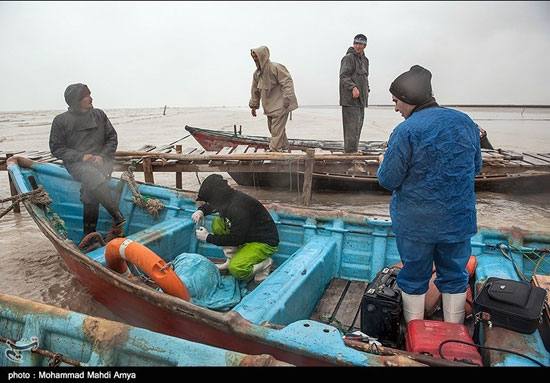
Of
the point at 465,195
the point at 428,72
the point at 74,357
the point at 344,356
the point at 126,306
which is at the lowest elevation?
the point at 126,306

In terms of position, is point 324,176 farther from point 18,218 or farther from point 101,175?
point 18,218

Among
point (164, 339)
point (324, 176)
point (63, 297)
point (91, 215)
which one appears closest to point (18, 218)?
point (91, 215)

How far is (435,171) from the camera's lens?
7.95 ft

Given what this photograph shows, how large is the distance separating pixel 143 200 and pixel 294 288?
2978 mm

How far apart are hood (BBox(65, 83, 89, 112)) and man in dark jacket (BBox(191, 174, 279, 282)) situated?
2.31 metres

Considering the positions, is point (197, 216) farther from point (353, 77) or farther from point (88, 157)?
point (353, 77)

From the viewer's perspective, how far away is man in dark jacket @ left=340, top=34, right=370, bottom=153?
7.04 m

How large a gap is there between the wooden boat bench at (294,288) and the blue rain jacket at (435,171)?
3.46 feet

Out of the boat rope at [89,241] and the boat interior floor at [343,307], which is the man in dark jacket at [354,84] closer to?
the boat interior floor at [343,307]

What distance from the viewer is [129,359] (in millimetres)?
2137

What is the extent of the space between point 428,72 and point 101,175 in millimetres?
4242

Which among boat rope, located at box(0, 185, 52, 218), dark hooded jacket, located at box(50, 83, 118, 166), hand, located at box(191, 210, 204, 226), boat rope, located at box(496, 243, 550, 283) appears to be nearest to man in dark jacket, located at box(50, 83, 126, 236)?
dark hooded jacket, located at box(50, 83, 118, 166)

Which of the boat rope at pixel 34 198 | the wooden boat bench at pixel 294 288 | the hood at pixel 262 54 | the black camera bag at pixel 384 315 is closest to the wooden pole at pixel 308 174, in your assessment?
the hood at pixel 262 54

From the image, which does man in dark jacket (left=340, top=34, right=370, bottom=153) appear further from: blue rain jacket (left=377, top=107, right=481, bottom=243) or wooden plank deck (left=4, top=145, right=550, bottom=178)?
blue rain jacket (left=377, top=107, right=481, bottom=243)
